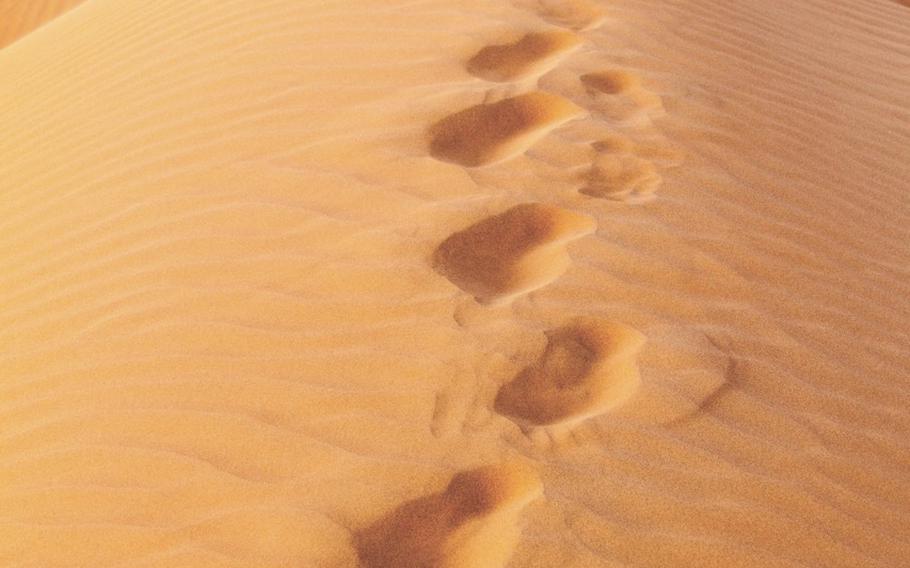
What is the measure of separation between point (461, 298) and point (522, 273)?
224 millimetres

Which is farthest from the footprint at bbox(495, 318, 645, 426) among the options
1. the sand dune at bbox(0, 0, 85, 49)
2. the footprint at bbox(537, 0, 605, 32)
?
the sand dune at bbox(0, 0, 85, 49)

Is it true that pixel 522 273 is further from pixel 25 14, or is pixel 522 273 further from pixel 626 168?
pixel 25 14

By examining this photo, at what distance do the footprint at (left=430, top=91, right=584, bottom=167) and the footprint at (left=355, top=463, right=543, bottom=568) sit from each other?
141cm

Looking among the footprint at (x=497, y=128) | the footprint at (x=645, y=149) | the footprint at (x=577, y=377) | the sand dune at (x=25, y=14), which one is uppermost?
the footprint at (x=497, y=128)

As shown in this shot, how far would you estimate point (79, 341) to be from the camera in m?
3.16

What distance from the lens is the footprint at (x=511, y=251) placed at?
310 centimetres

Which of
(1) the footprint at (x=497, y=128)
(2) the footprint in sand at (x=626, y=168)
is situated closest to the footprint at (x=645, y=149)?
(2) the footprint in sand at (x=626, y=168)

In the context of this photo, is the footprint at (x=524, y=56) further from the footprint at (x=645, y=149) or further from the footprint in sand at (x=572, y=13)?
the footprint at (x=645, y=149)

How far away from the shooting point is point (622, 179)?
140 inches

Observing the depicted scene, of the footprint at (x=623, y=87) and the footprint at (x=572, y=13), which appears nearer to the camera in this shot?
the footprint at (x=623, y=87)

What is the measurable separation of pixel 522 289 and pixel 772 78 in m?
2.03

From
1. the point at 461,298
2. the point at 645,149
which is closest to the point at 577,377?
the point at 461,298

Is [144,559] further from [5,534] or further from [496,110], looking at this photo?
[496,110]

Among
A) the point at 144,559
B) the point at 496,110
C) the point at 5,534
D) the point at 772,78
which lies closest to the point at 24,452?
the point at 5,534
